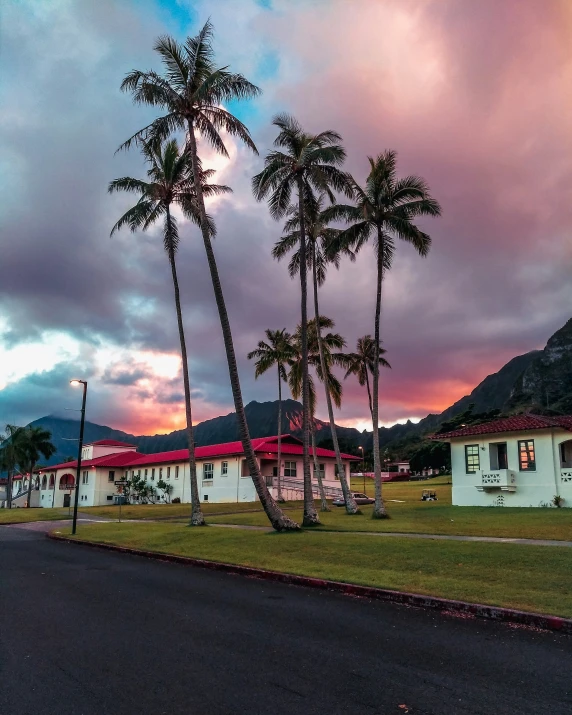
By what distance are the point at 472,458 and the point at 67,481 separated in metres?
55.5

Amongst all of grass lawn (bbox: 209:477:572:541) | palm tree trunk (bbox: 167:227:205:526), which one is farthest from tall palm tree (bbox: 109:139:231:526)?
grass lawn (bbox: 209:477:572:541)

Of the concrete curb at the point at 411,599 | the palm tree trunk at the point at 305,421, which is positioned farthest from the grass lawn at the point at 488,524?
the concrete curb at the point at 411,599

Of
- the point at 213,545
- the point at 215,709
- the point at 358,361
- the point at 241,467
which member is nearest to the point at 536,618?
the point at 215,709

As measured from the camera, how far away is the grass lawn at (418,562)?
9812 mm

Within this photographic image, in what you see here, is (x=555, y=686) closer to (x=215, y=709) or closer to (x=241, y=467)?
(x=215, y=709)

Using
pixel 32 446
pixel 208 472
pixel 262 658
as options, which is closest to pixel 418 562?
pixel 262 658

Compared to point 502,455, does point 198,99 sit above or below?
above

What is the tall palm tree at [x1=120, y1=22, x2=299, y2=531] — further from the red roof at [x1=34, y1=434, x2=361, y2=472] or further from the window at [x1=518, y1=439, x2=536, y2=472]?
the red roof at [x1=34, y1=434, x2=361, y2=472]

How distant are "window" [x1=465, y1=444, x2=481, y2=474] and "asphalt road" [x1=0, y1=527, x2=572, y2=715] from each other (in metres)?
25.0

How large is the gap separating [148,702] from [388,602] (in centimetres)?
600

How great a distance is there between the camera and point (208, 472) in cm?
5391

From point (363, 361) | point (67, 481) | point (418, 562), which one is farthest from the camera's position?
point (67, 481)

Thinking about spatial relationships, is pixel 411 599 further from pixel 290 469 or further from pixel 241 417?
pixel 290 469

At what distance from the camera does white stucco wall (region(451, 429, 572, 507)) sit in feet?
97.5
